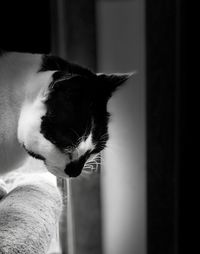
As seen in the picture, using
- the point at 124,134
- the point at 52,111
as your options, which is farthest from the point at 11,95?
the point at 124,134

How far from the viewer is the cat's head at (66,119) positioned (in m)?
0.65

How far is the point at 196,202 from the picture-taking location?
0.99m

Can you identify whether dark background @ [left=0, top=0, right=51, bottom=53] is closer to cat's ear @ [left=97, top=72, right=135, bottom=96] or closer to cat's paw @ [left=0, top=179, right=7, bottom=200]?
cat's ear @ [left=97, top=72, right=135, bottom=96]

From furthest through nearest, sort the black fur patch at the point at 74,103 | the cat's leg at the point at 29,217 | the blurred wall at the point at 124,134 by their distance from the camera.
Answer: the blurred wall at the point at 124,134 < the black fur patch at the point at 74,103 < the cat's leg at the point at 29,217

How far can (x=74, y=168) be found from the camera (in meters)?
0.68

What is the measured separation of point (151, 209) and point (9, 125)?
56cm

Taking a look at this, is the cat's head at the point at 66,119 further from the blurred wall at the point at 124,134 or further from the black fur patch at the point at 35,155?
the blurred wall at the point at 124,134

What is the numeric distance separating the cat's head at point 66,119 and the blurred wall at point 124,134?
13cm

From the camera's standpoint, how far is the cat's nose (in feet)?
2.23

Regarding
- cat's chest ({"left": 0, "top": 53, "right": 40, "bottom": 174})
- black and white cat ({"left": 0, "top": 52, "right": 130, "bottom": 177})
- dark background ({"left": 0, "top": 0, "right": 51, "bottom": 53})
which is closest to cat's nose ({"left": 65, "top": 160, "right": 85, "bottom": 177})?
black and white cat ({"left": 0, "top": 52, "right": 130, "bottom": 177})

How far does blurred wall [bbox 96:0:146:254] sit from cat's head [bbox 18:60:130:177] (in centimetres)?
13

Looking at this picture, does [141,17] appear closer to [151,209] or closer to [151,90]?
[151,90]

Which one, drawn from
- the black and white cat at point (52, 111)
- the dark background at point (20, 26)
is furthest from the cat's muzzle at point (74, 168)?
the dark background at point (20, 26)

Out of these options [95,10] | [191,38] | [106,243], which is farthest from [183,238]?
[95,10]
